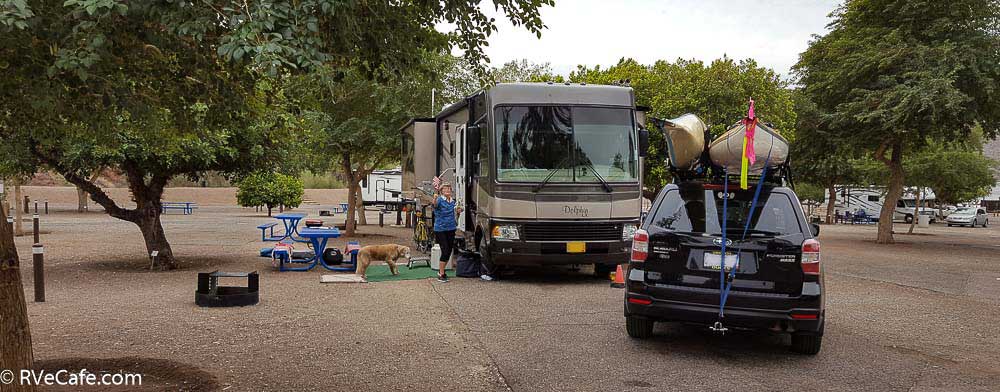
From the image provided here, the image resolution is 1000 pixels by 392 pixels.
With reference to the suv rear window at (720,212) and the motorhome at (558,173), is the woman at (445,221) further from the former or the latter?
the suv rear window at (720,212)

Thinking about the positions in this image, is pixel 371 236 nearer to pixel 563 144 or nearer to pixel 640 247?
pixel 563 144

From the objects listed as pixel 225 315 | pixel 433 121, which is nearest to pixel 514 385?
pixel 225 315

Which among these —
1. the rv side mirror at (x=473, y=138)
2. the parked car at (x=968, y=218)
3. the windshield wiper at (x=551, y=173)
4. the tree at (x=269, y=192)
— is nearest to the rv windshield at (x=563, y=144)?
the windshield wiper at (x=551, y=173)

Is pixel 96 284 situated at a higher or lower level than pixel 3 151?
Result: lower

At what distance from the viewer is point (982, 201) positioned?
7956cm

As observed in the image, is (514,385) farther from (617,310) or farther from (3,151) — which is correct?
(3,151)

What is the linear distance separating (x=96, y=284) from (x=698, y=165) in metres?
9.89

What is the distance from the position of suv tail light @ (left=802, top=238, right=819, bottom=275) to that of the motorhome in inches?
206

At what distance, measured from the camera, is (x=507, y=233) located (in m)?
11.9

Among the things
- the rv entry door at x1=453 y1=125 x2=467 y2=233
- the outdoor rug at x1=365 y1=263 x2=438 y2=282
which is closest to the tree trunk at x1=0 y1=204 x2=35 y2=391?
the outdoor rug at x1=365 y1=263 x2=438 y2=282

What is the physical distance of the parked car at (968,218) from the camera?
47.0 metres

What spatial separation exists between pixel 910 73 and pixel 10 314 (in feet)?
72.8

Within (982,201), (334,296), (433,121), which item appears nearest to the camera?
(334,296)

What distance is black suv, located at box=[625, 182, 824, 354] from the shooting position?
6.79 meters
